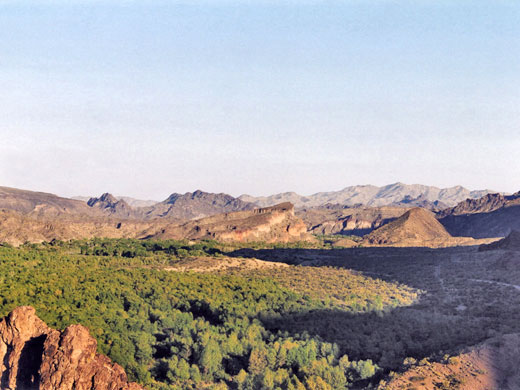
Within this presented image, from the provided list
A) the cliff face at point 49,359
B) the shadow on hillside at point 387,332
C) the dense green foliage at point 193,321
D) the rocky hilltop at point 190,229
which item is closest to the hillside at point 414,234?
the rocky hilltop at point 190,229

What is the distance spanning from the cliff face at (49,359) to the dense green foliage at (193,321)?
363 cm

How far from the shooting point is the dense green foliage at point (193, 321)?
34594 millimetres

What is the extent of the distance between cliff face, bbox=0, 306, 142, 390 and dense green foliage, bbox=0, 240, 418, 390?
11.9 ft

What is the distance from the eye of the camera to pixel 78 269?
6931 cm

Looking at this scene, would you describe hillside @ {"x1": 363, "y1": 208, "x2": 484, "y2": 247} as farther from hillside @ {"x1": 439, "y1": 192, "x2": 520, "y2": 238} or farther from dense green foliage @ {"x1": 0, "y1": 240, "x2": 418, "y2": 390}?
dense green foliage @ {"x1": 0, "y1": 240, "x2": 418, "y2": 390}

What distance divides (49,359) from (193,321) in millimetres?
15946

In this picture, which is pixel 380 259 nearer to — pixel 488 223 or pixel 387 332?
pixel 387 332

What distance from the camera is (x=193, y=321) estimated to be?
44938 millimetres

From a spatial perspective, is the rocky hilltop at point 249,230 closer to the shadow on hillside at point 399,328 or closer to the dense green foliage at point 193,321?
the dense green foliage at point 193,321

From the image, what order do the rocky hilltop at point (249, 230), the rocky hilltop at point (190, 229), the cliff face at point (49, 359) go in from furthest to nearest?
the rocky hilltop at point (249, 230) < the rocky hilltop at point (190, 229) < the cliff face at point (49, 359)

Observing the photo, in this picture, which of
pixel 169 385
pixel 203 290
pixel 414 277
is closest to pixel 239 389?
pixel 169 385

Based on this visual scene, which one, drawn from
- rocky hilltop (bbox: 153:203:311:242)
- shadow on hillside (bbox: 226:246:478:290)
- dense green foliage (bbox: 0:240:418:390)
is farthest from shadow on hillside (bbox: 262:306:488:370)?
rocky hilltop (bbox: 153:203:311:242)

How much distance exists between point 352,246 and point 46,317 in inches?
4412

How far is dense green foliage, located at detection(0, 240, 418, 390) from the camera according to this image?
34594mm
